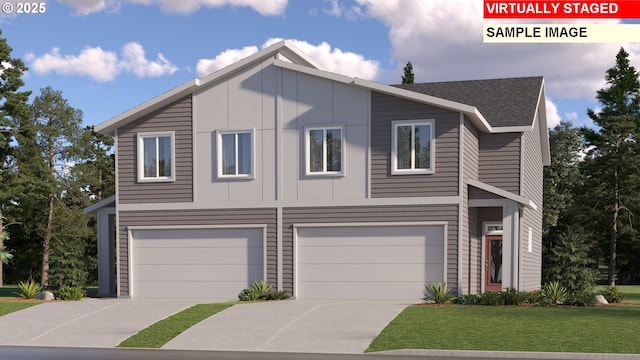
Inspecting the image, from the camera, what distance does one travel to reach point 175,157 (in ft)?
83.9

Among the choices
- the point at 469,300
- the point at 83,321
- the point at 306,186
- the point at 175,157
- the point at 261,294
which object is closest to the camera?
the point at 83,321

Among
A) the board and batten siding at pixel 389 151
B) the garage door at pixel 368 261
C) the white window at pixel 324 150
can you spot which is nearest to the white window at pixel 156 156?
the white window at pixel 324 150

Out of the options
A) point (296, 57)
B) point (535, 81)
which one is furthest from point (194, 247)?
→ point (535, 81)

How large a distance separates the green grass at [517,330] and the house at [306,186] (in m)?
4.51

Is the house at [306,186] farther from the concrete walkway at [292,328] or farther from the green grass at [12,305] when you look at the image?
the green grass at [12,305]

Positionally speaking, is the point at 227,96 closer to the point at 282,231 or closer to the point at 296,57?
the point at 296,57

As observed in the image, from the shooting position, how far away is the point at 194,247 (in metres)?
25.5

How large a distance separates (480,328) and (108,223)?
1550cm

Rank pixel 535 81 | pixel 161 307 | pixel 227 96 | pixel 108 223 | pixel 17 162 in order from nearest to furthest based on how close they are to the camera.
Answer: pixel 161 307 < pixel 227 96 < pixel 108 223 < pixel 535 81 < pixel 17 162

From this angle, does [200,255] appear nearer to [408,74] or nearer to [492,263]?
[492,263]

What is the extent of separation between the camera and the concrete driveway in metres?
16.6

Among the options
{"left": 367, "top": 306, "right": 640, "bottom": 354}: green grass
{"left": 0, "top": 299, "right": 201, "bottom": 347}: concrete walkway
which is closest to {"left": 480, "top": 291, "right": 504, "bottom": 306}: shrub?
{"left": 367, "top": 306, "right": 640, "bottom": 354}: green grass

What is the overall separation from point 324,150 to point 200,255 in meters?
5.44

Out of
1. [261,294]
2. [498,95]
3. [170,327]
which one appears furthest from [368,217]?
[498,95]
